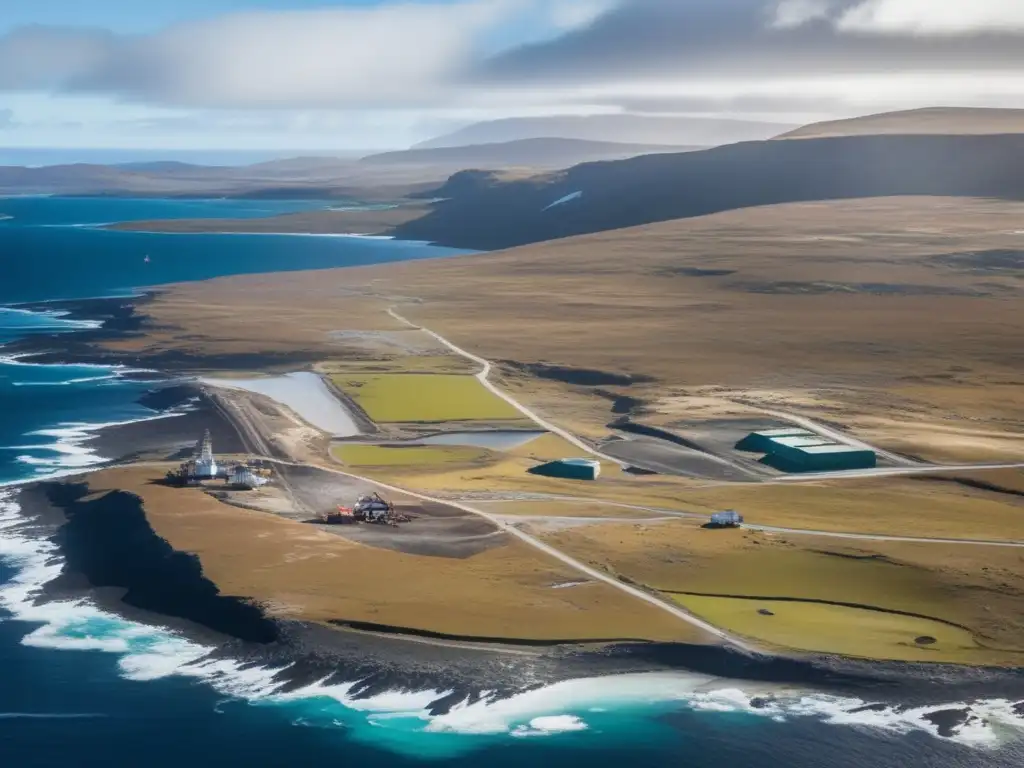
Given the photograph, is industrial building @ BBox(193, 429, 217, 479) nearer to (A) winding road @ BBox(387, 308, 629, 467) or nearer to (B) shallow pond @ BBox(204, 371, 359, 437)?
(B) shallow pond @ BBox(204, 371, 359, 437)

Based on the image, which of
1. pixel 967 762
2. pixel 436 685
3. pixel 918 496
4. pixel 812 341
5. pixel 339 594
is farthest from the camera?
pixel 812 341

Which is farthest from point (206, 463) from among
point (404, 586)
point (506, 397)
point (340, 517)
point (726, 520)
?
point (506, 397)

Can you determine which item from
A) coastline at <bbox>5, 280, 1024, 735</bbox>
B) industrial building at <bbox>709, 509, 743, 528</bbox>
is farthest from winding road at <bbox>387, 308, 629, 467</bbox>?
coastline at <bbox>5, 280, 1024, 735</bbox>

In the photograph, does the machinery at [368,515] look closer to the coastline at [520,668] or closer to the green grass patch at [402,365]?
the coastline at [520,668]

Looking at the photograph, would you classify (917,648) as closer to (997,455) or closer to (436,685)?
(436,685)

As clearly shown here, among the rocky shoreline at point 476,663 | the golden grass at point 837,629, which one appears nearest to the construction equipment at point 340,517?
the rocky shoreline at point 476,663

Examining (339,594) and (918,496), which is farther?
(918,496)

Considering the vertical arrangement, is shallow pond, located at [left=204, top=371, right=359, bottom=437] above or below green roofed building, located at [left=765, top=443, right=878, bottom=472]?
above

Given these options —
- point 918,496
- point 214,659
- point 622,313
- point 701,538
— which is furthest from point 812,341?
point 214,659
